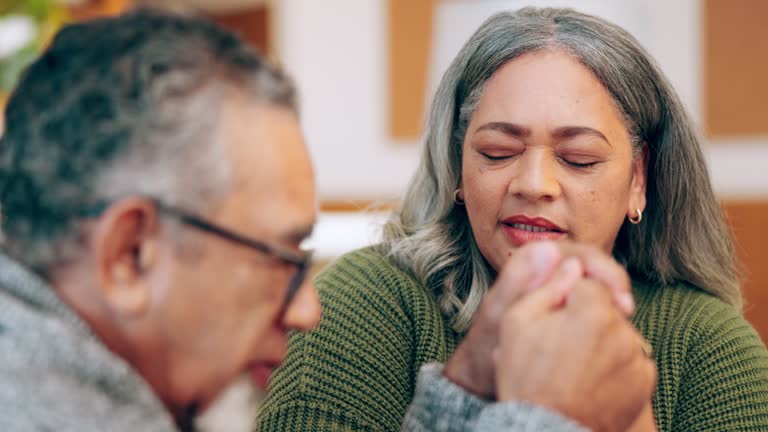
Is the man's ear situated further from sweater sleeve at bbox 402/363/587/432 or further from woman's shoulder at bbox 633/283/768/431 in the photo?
woman's shoulder at bbox 633/283/768/431

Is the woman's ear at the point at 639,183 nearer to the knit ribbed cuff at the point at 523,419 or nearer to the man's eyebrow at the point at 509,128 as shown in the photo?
the man's eyebrow at the point at 509,128

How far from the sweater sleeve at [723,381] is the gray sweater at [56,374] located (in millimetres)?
962

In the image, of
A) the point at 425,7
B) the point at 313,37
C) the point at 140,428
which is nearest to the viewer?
the point at 140,428

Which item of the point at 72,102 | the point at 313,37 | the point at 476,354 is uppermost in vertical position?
the point at 72,102

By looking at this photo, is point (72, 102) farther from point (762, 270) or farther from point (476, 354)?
point (762, 270)

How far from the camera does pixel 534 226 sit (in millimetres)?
1420

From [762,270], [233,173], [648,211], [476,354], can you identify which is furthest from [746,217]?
[233,173]

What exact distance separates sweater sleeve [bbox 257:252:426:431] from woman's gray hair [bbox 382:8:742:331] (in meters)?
0.11

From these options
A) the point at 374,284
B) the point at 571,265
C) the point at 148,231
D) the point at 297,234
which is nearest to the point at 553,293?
the point at 571,265

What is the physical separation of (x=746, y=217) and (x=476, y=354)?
2069 mm

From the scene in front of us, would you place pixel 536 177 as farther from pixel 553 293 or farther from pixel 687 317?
pixel 553 293

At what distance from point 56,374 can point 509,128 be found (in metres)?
0.87

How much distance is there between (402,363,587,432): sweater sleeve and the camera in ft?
2.62

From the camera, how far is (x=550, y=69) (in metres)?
1.42
